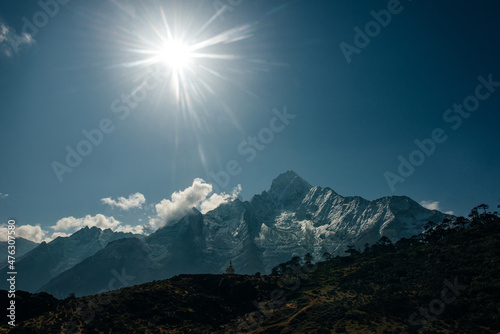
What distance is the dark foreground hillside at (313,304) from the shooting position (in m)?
50.8

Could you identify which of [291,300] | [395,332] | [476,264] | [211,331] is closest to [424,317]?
[395,332]

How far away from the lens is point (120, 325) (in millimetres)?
52750

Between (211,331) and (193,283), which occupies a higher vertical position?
(193,283)

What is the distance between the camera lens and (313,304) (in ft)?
220

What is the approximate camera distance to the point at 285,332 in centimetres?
5184

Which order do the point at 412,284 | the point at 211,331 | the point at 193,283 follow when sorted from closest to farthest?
the point at 211,331 → the point at 412,284 → the point at 193,283

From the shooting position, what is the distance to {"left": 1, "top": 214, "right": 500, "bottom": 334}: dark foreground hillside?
5084 centimetres

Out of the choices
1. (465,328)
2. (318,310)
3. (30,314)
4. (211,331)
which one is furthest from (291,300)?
(30,314)

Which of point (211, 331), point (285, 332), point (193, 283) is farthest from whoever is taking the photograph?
point (193, 283)

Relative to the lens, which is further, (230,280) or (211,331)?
(230,280)

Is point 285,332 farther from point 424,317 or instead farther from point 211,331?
point 424,317

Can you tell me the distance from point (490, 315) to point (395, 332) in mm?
18132

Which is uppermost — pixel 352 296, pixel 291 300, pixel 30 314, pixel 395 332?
pixel 30 314

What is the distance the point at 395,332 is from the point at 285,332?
2128cm
